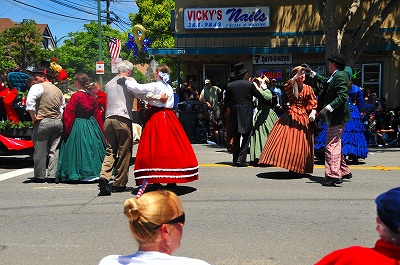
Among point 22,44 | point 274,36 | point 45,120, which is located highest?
point 22,44

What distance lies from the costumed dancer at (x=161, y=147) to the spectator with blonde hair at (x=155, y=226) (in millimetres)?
4461

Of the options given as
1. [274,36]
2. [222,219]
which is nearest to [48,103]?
[222,219]

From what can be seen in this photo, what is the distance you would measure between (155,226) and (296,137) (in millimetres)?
6305

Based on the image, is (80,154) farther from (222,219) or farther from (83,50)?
(83,50)


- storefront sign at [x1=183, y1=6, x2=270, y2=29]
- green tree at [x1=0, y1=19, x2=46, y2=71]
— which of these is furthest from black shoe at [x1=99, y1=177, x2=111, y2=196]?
green tree at [x1=0, y1=19, x2=46, y2=71]

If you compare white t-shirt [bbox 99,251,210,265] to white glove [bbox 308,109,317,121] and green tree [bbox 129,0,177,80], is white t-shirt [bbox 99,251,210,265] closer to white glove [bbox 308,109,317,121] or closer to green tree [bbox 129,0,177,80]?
white glove [bbox 308,109,317,121]

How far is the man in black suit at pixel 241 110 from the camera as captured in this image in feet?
33.3

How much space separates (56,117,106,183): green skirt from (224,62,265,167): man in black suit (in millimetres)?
2665

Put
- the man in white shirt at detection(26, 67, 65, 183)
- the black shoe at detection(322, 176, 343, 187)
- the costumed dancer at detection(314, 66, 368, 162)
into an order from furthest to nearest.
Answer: the costumed dancer at detection(314, 66, 368, 162) → the man in white shirt at detection(26, 67, 65, 183) → the black shoe at detection(322, 176, 343, 187)

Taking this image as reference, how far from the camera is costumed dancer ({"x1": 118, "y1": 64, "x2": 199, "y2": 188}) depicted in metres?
7.13

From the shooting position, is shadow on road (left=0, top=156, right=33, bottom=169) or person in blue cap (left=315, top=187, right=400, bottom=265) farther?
shadow on road (left=0, top=156, right=33, bottom=169)

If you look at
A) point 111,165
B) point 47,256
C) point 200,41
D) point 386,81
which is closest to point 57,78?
point 111,165

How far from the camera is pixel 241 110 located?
10.2 m

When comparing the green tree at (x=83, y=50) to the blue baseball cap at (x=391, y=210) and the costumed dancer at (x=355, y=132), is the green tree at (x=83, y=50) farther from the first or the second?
the blue baseball cap at (x=391, y=210)
